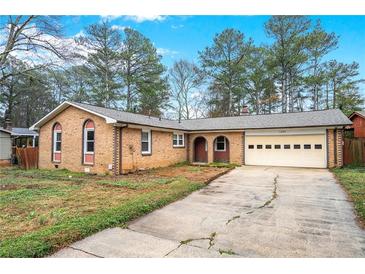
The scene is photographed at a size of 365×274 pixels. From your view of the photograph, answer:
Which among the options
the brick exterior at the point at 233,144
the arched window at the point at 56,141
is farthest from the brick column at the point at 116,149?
the brick exterior at the point at 233,144

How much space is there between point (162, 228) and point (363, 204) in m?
4.93

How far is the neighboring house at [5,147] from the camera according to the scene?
56.7ft

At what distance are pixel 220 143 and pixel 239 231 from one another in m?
13.1

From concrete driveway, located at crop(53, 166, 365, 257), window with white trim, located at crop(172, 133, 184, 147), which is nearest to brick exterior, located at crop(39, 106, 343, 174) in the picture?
window with white trim, located at crop(172, 133, 184, 147)

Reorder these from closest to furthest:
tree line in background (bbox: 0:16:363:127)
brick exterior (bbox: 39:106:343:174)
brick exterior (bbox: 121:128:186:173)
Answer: brick exterior (bbox: 39:106:343:174), brick exterior (bbox: 121:128:186:173), tree line in background (bbox: 0:16:363:127)

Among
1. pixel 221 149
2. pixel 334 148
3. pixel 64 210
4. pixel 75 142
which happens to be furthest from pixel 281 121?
pixel 64 210

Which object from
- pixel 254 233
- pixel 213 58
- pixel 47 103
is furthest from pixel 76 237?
pixel 47 103

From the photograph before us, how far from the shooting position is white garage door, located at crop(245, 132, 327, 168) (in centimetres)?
1360

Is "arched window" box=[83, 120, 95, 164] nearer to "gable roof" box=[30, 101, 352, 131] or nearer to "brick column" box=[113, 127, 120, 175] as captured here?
"gable roof" box=[30, 101, 352, 131]

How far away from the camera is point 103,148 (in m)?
11.6

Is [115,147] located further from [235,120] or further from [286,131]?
[286,131]

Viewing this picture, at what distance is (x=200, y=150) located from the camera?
58.3 feet

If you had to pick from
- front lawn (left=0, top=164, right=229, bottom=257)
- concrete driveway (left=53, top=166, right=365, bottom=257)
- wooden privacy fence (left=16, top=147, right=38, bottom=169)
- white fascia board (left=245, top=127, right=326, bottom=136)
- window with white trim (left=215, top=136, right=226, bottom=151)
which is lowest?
concrete driveway (left=53, top=166, right=365, bottom=257)
